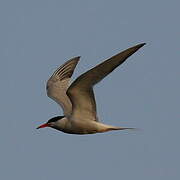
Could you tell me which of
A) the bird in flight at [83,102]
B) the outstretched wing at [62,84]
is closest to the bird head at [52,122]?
the bird in flight at [83,102]

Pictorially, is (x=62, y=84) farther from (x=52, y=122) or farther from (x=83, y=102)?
(x=83, y=102)

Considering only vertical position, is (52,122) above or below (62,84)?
below

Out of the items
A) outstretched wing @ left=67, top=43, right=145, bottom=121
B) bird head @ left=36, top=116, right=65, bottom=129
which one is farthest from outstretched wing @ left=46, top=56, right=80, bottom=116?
outstretched wing @ left=67, top=43, right=145, bottom=121

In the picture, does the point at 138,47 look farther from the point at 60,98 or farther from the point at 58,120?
the point at 60,98

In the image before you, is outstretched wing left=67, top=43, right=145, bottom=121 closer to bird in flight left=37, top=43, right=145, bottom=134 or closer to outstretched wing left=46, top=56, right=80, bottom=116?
bird in flight left=37, top=43, right=145, bottom=134

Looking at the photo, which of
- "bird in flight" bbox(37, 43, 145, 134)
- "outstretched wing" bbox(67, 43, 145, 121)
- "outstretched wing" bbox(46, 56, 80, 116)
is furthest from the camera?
"outstretched wing" bbox(46, 56, 80, 116)

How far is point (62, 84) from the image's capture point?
706 inches

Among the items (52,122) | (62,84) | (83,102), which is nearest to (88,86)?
(83,102)

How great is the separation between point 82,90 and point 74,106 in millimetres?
821

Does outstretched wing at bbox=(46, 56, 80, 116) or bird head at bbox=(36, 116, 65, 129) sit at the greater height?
outstretched wing at bbox=(46, 56, 80, 116)

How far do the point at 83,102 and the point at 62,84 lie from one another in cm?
364

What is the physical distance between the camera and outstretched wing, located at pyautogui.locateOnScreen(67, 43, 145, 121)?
12.7m

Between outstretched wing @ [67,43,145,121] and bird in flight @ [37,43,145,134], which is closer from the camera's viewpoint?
outstretched wing @ [67,43,145,121]

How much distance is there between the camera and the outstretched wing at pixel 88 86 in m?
12.7
